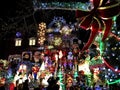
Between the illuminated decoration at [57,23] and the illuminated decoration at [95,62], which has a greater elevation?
the illuminated decoration at [57,23]

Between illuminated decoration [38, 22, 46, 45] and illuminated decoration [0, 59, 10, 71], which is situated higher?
illuminated decoration [38, 22, 46, 45]

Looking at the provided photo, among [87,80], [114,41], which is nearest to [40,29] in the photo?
[87,80]

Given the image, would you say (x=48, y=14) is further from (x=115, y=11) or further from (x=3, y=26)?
(x=115, y=11)

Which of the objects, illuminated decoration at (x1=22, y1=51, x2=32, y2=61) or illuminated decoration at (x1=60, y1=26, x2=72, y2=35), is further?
illuminated decoration at (x1=60, y1=26, x2=72, y2=35)

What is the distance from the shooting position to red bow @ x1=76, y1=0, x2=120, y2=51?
36.6 feet

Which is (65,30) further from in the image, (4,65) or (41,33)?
(4,65)

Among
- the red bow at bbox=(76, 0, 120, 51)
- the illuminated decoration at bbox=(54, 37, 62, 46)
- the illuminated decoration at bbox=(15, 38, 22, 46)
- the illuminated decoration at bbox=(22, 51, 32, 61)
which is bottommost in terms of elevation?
the illuminated decoration at bbox=(22, 51, 32, 61)

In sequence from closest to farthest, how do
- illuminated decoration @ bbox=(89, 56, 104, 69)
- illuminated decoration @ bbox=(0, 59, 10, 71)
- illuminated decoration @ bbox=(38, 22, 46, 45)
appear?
1. illuminated decoration @ bbox=(89, 56, 104, 69)
2. illuminated decoration @ bbox=(0, 59, 10, 71)
3. illuminated decoration @ bbox=(38, 22, 46, 45)

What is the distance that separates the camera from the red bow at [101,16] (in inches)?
439

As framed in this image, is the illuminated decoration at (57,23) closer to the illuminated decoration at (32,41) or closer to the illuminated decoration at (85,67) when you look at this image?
the illuminated decoration at (32,41)

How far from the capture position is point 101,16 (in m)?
11.2

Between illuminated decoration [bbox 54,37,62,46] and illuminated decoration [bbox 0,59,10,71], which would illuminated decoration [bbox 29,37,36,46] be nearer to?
illuminated decoration [bbox 54,37,62,46]

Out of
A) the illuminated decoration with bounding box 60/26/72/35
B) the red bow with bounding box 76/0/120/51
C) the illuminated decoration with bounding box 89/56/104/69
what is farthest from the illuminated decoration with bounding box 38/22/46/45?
the red bow with bounding box 76/0/120/51

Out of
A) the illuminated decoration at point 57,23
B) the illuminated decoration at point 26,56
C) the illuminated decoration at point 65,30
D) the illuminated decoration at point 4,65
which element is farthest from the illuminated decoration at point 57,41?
the illuminated decoration at point 4,65
